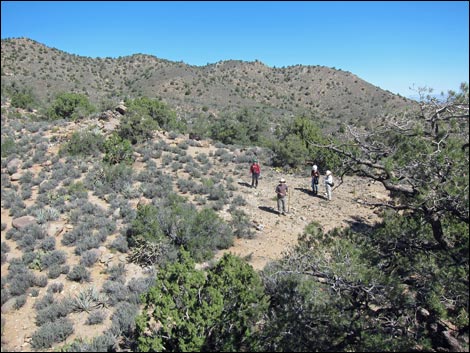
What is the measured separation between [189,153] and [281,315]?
15643mm

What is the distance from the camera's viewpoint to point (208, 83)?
63.5 meters

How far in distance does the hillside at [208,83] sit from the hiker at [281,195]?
3171 centimetres

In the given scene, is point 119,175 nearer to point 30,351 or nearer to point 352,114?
point 30,351

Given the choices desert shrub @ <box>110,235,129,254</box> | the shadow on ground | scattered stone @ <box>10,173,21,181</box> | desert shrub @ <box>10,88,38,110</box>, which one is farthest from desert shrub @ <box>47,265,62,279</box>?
desert shrub @ <box>10,88,38,110</box>

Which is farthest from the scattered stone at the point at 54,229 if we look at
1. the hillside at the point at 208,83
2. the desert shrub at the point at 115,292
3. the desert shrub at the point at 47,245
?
the hillside at the point at 208,83

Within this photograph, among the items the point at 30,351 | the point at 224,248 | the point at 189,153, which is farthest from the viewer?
the point at 189,153

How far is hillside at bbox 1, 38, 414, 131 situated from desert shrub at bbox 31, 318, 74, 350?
39375 mm

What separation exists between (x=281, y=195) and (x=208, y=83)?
5404 centimetres

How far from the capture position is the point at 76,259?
971 cm

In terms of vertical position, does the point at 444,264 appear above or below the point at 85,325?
above

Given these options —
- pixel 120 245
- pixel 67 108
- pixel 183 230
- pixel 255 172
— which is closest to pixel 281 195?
pixel 255 172

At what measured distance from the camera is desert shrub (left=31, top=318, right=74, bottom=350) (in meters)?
6.65

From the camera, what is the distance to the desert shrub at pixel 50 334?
6.65m

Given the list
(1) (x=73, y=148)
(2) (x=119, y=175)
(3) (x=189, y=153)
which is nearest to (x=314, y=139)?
(3) (x=189, y=153)
